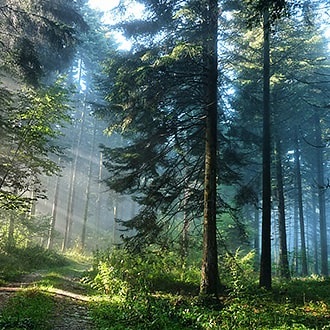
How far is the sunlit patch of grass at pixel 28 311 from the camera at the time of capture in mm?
6497

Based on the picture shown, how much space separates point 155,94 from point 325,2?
6.51 metres

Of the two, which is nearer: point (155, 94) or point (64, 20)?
point (155, 94)

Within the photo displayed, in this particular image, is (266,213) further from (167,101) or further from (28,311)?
(28,311)

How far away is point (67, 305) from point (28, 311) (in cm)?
181

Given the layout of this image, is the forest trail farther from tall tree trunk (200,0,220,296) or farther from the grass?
tall tree trunk (200,0,220,296)

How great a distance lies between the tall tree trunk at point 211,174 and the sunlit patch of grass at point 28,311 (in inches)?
174

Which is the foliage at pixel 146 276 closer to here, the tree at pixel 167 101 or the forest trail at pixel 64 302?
the forest trail at pixel 64 302

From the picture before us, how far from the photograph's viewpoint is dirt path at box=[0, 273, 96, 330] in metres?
7.35

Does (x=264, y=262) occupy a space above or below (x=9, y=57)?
below

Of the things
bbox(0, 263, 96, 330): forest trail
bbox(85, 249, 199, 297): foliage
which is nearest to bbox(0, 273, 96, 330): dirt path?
bbox(0, 263, 96, 330): forest trail

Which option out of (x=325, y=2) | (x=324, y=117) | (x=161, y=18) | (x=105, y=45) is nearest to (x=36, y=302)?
(x=161, y=18)

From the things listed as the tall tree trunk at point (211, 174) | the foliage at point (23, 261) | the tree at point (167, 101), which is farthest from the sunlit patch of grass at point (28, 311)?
the tall tree trunk at point (211, 174)

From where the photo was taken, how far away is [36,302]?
8703 mm

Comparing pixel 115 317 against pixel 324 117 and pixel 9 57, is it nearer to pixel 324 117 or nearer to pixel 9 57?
pixel 9 57
